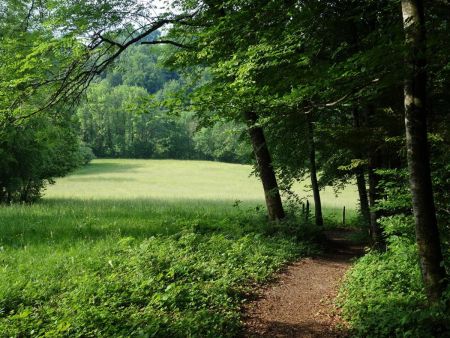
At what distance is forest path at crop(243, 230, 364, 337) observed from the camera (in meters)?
5.91

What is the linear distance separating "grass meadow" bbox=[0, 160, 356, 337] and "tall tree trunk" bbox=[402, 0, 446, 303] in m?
2.95

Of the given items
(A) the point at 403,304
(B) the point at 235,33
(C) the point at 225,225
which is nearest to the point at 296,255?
(C) the point at 225,225

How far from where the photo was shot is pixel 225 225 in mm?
11930

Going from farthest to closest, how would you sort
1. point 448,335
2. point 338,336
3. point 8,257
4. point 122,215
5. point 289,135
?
point 289,135, point 122,215, point 8,257, point 338,336, point 448,335

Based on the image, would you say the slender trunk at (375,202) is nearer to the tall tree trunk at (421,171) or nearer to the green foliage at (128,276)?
the green foliage at (128,276)

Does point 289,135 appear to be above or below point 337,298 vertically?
above

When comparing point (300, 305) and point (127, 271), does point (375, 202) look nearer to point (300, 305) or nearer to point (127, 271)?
point (300, 305)

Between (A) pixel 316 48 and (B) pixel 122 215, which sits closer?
(A) pixel 316 48

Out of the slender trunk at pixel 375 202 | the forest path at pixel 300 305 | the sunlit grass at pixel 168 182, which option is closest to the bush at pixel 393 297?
the forest path at pixel 300 305

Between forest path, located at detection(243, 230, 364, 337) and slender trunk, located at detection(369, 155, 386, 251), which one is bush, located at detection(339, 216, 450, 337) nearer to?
forest path, located at detection(243, 230, 364, 337)

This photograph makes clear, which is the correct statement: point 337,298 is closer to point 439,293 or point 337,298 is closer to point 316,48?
point 439,293

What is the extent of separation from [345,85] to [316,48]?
268 cm

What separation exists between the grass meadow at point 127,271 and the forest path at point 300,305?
1.09 feet

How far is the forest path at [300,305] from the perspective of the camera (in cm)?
591
